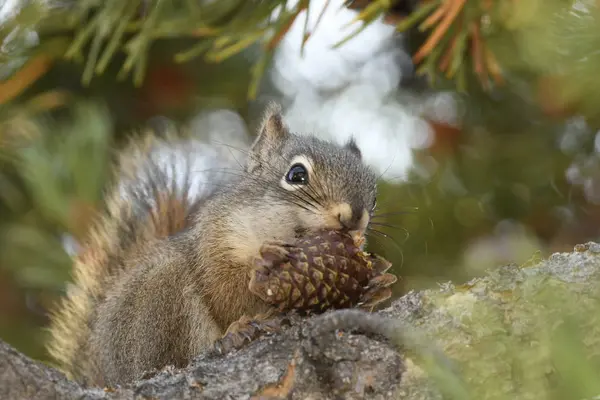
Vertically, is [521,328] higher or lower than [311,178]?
lower

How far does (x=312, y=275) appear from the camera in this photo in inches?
51.9

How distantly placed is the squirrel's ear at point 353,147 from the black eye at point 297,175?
25cm

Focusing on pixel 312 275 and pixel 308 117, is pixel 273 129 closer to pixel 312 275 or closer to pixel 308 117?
pixel 308 117

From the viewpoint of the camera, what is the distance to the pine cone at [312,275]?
1325mm

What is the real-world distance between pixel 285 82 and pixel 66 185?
80cm

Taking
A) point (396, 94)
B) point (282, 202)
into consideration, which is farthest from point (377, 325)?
point (396, 94)

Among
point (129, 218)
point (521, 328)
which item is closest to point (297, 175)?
point (129, 218)

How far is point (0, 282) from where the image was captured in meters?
2.12

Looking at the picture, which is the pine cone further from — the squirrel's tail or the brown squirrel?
the squirrel's tail

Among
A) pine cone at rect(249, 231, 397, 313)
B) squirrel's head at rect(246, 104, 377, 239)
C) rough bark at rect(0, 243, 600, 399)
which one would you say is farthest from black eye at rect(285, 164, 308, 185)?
rough bark at rect(0, 243, 600, 399)

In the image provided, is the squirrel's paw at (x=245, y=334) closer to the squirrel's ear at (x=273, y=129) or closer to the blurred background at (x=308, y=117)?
the blurred background at (x=308, y=117)

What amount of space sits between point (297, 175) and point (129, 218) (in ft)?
→ 2.16

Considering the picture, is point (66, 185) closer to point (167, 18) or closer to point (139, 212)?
point (139, 212)

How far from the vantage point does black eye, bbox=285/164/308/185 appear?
180 centimetres
